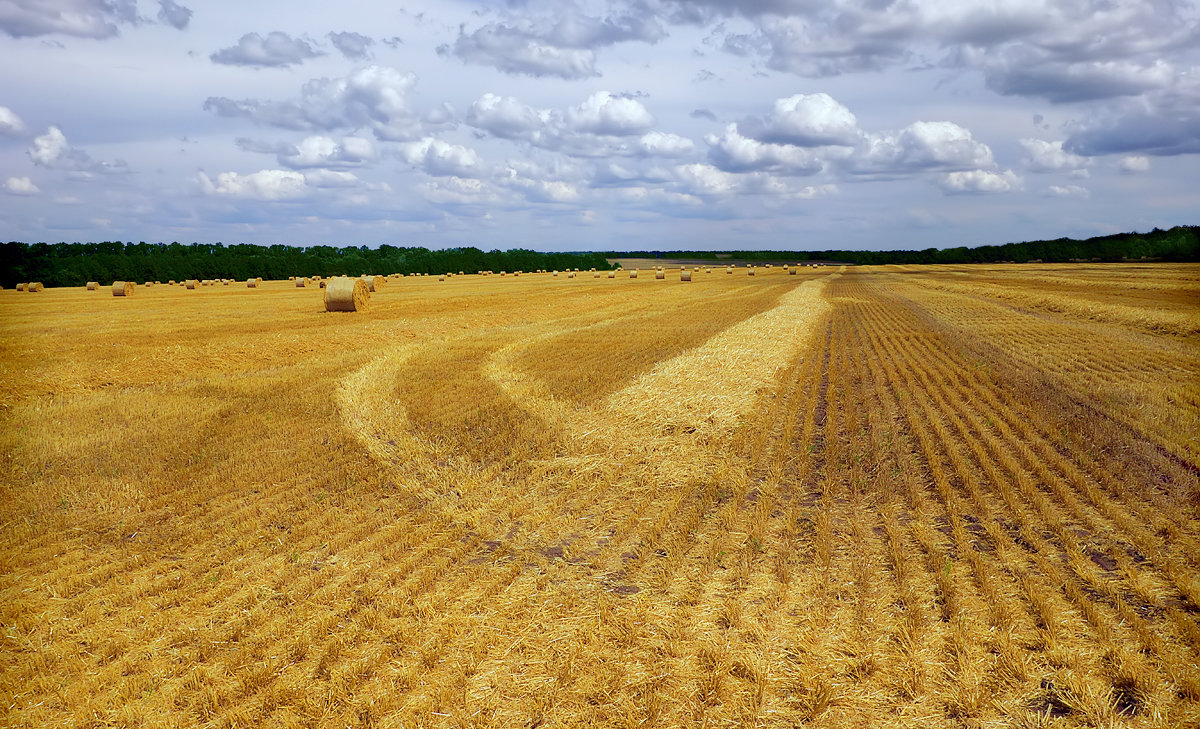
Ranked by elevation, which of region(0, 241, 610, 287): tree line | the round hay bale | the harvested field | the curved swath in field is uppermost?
region(0, 241, 610, 287): tree line

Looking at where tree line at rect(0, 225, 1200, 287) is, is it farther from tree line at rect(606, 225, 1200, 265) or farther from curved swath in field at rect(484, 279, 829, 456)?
curved swath in field at rect(484, 279, 829, 456)

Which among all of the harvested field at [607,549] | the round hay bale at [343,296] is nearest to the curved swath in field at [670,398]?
the harvested field at [607,549]

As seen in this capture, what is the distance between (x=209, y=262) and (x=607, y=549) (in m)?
93.5

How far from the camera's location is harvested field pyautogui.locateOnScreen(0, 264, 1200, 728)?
14.1 ft

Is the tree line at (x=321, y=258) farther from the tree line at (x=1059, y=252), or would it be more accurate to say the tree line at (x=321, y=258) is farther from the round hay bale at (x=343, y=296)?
the round hay bale at (x=343, y=296)

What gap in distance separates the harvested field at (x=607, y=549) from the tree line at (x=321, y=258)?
74204mm

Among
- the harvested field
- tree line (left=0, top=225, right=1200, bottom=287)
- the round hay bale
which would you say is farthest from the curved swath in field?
tree line (left=0, top=225, right=1200, bottom=287)

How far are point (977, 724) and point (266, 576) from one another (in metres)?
5.25

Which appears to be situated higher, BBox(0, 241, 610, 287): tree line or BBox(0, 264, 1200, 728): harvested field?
BBox(0, 241, 610, 287): tree line

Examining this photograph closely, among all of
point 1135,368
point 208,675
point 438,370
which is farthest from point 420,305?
point 208,675

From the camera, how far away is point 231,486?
Result: 8406 millimetres

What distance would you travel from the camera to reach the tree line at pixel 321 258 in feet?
243

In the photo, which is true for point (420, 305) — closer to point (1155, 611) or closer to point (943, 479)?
point (943, 479)

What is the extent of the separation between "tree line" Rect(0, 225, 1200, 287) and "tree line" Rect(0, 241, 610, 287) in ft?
0.26
